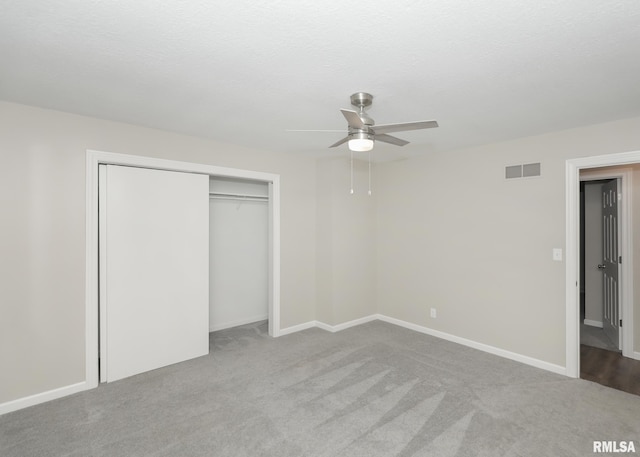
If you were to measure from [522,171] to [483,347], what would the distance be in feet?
6.85

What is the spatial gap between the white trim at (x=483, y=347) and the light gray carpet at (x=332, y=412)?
0.42 feet

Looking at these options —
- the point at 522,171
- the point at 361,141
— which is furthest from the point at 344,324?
the point at 361,141

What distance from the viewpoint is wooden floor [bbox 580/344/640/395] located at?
3.15m

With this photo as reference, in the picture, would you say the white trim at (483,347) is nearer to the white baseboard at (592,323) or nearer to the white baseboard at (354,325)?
the white baseboard at (354,325)

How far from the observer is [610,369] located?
3.48 m

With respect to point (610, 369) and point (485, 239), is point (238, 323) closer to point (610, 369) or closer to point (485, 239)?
point (485, 239)

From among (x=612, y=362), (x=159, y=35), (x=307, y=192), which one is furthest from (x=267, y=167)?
(x=612, y=362)

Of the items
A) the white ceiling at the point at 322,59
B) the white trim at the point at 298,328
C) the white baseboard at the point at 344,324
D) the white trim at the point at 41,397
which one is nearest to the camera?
the white ceiling at the point at 322,59

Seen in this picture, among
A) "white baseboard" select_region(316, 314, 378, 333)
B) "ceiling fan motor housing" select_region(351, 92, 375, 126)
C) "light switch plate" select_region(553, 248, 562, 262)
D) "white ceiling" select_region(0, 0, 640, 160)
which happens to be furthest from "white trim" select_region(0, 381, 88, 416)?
"light switch plate" select_region(553, 248, 562, 262)

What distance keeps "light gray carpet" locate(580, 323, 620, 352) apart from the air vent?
241cm

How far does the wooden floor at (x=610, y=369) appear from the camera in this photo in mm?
3146

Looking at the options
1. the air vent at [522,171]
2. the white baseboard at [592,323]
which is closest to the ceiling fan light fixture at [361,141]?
the air vent at [522,171]

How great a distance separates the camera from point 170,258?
11.7 feet

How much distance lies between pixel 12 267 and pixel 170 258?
4.08ft
